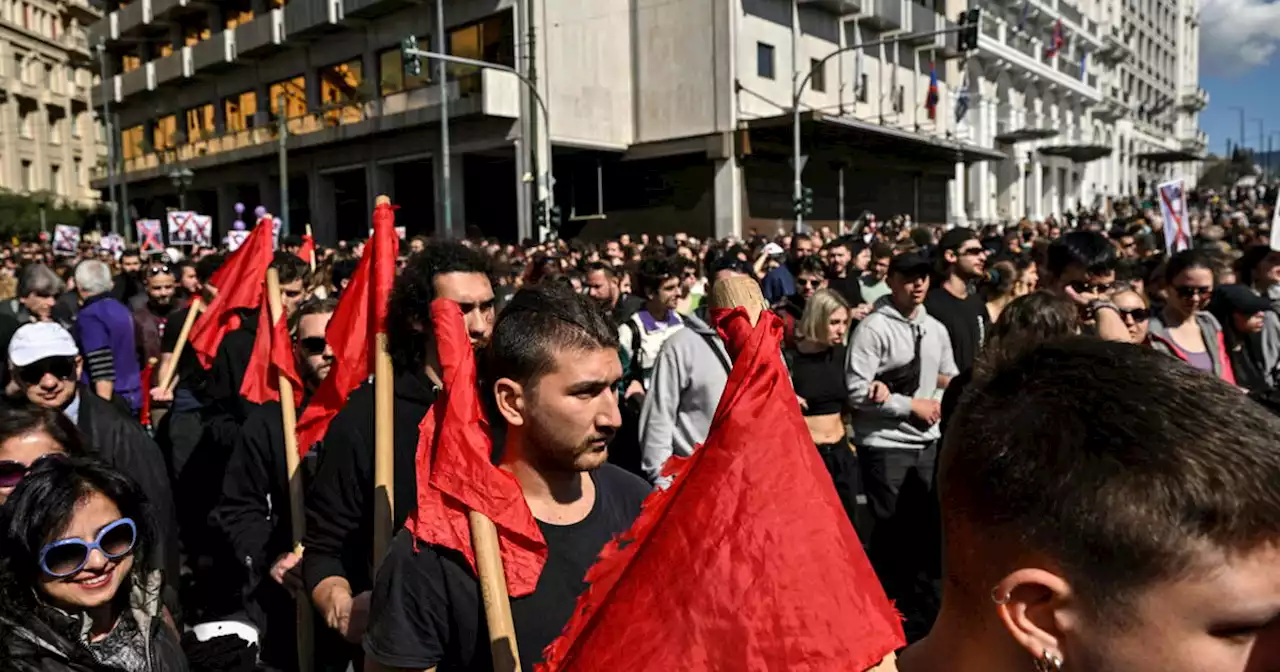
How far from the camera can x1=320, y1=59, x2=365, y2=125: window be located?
31547 millimetres

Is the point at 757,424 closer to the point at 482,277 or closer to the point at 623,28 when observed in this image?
the point at 482,277

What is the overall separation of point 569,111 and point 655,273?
22689mm

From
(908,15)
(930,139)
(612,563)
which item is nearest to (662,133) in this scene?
(930,139)

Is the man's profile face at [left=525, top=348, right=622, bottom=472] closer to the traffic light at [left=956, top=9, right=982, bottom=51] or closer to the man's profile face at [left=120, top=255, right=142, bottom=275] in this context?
the man's profile face at [left=120, top=255, right=142, bottom=275]

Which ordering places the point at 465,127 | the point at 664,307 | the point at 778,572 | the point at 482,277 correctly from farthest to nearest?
the point at 465,127
the point at 664,307
the point at 482,277
the point at 778,572

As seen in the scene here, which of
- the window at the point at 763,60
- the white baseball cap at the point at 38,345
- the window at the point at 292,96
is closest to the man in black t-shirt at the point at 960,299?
the white baseball cap at the point at 38,345

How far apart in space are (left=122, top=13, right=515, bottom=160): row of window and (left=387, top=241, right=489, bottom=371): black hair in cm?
2488

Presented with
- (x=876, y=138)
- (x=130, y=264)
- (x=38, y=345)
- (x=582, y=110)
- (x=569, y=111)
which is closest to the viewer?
(x=38, y=345)

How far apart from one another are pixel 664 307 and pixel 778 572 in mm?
5571

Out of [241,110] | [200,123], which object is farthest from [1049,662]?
[200,123]

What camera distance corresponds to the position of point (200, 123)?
40.8 metres

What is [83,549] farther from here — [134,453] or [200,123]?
[200,123]

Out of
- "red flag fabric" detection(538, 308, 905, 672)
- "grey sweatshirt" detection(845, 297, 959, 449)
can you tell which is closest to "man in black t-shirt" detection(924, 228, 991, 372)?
"grey sweatshirt" detection(845, 297, 959, 449)

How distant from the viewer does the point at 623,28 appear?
100ft
